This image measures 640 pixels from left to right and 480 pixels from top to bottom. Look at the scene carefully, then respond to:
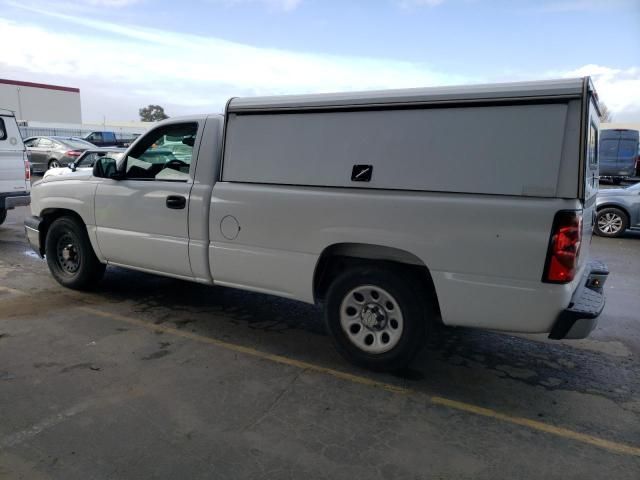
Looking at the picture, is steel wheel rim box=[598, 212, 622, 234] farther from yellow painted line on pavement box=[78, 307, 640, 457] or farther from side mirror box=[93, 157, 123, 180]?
side mirror box=[93, 157, 123, 180]

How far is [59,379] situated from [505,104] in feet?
12.1

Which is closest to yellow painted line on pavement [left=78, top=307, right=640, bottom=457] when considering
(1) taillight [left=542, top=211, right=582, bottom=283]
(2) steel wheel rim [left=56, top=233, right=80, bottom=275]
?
(1) taillight [left=542, top=211, right=582, bottom=283]

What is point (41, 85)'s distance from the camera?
191 feet

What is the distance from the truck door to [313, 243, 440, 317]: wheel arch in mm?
1384

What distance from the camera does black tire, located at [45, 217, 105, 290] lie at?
223 inches

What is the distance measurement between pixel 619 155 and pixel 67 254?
2298cm

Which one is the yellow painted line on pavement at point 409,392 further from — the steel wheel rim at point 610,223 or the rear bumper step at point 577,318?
the steel wheel rim at point 610,223

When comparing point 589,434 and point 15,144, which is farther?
point 15,144

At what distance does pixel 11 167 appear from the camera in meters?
9.12

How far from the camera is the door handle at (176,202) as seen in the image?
469 centimetres

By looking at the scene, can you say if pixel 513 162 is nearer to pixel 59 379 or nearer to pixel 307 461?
pixel 307 461

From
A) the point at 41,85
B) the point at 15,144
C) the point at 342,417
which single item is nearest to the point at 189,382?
the point at 342,417

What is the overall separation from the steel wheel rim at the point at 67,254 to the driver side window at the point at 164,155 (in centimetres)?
128

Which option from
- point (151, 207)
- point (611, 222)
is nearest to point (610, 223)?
point (611, 222)
